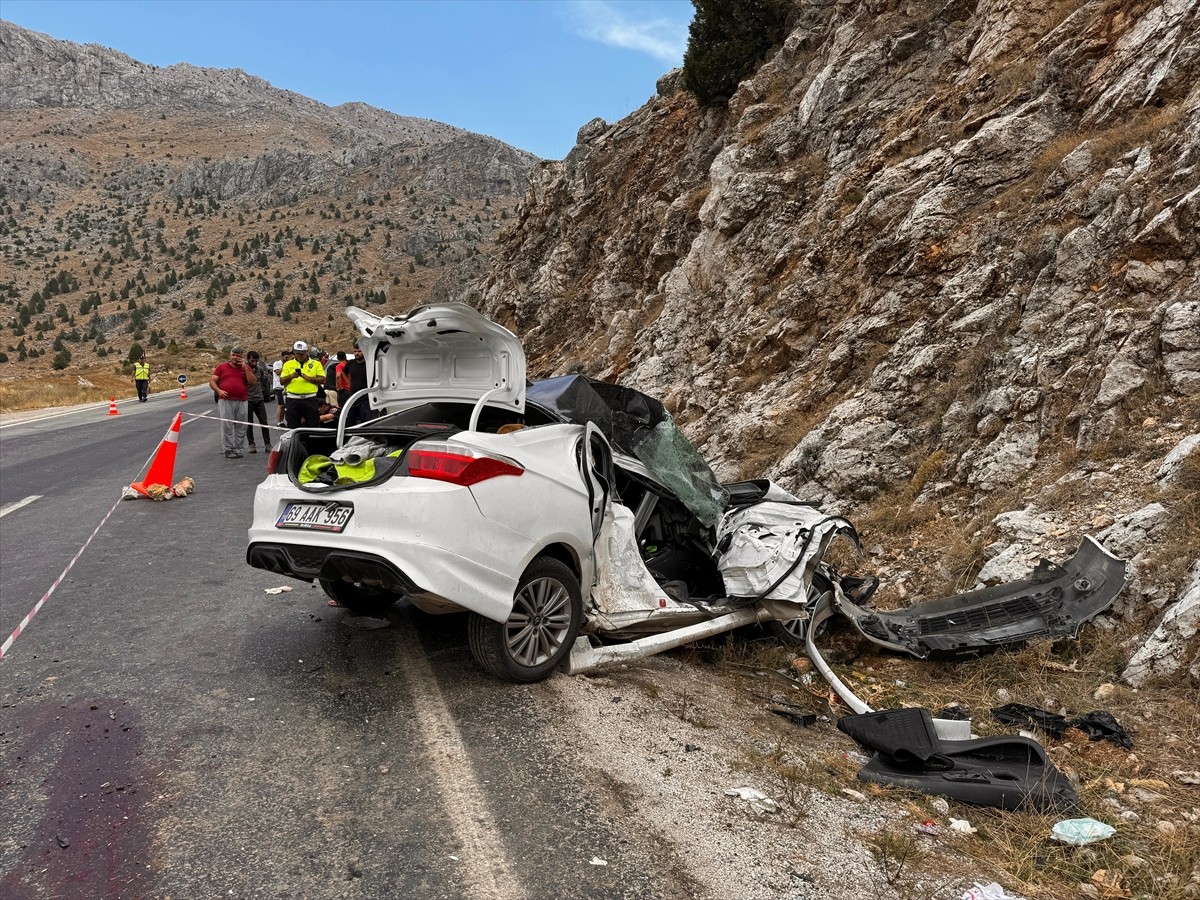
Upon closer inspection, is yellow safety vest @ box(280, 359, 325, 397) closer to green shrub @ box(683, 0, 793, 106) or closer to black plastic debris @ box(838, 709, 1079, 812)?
black plastic debris @ box(838, 709, 1079, 812)

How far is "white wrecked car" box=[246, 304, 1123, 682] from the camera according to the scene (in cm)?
401

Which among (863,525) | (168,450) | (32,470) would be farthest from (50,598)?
(32,470)

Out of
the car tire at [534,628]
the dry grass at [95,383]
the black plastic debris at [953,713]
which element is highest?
the car tire at [534,628]

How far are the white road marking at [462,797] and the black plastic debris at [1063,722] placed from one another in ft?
9.86

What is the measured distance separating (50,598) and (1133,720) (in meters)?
7.12

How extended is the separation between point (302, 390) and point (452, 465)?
9750 millimetres

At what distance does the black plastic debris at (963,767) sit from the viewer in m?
3.44

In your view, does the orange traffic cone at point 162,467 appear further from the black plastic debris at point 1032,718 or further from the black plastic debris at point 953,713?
the black plastic debris at point 1032,718

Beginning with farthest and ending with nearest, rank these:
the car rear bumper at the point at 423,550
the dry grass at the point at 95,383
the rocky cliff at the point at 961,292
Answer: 1. the dry grass at the point at 95,383
2. the rocky cliff at the point at 961,292
3. the car rear bumper at the point at 423,550

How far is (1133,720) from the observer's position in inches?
163

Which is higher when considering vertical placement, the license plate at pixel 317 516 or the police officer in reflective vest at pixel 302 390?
the license plate at pixel 317 516

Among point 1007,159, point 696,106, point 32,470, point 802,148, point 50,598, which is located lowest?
point 32,470

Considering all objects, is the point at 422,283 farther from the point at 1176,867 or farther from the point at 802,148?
the point at 1176,867

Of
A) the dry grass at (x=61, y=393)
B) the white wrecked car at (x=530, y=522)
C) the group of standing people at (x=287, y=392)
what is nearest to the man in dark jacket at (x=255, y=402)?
the group of standing people at (x=287, y=392)
